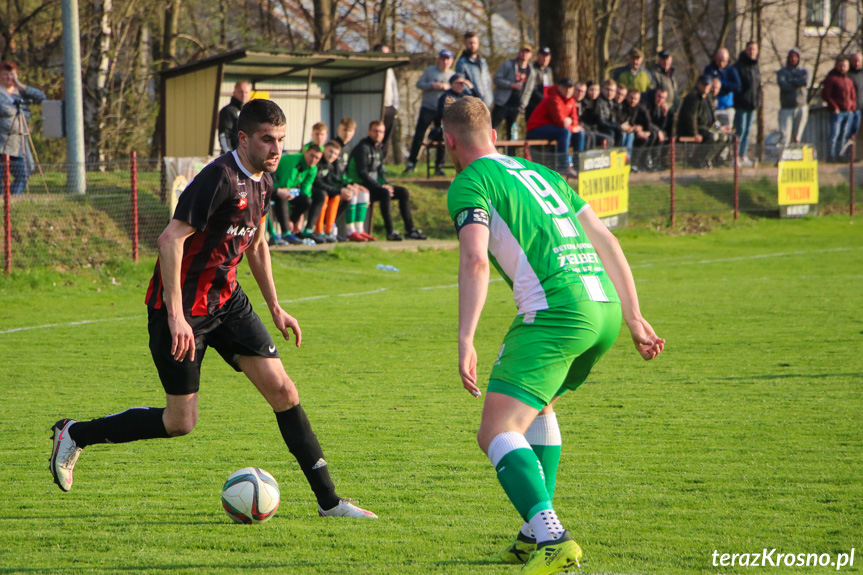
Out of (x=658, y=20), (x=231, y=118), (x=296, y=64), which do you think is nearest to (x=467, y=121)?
(x=231, y=118)

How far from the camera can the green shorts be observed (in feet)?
11.5

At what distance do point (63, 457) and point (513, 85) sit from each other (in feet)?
48.8

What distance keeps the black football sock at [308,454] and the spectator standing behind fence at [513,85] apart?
14.4m

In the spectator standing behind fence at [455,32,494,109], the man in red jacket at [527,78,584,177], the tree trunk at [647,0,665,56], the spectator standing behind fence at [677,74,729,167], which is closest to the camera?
the spectator standing behind fence at [455,32,494,109]

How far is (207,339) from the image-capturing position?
14.9 ft

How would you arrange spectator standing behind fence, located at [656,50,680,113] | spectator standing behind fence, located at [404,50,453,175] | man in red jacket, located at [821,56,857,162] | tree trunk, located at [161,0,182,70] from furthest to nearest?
man in red jacket, located at [821,56,857,162]
tree trunk, located at [161,0,182,70]
spectator standing behind fence, located at [656,50,680,113]
spectator standing behind fence, located at [404,50,453,175]

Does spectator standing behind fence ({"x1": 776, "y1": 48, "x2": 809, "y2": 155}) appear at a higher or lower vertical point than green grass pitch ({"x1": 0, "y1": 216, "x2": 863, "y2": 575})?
higher

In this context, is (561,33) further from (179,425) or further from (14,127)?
(179,425)

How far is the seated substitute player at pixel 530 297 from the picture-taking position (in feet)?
11.3

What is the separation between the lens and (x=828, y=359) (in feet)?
26.6

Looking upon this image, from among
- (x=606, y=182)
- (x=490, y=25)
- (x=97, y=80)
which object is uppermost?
(x=490, y=25)

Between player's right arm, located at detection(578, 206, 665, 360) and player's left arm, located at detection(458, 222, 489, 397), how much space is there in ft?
1.83

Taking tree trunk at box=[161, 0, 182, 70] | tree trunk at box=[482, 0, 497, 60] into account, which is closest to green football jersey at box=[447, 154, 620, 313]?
tree trunk at box=[161, 0, 182, 70]

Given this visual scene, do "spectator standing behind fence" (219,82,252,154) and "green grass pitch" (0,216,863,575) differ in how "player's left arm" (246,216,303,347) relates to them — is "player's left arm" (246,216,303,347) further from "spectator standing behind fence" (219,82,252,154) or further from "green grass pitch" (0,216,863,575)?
"spectator standing behind fence" (219,82,252,154)
